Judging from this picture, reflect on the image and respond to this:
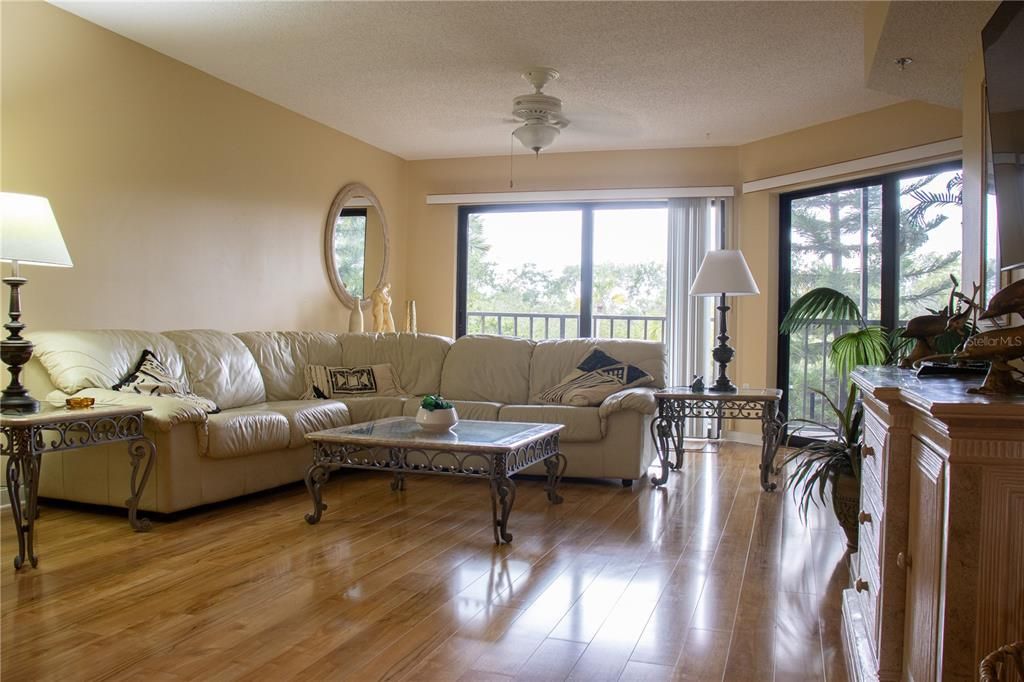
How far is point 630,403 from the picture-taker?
4516mm

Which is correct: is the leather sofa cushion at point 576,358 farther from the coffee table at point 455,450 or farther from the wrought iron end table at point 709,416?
the coffee table at point 455,450

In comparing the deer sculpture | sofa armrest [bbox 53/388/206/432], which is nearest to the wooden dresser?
the deer sculpture

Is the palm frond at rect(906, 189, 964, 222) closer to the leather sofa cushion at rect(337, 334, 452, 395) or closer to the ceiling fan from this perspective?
the ceiling fan

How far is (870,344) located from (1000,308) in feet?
10.2

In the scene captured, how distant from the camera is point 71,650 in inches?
86.3

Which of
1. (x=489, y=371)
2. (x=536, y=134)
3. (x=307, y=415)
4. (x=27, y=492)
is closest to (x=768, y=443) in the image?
(x=489, y=371)

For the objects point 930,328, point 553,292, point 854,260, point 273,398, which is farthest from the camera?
point 553,292

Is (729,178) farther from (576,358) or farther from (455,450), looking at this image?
(455,450)

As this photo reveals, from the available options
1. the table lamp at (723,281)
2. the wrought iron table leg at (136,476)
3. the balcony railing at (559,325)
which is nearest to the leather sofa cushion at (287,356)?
the wrought iron table leg at (136,476)

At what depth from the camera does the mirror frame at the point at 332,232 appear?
6.17m

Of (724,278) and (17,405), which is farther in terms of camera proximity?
(724,278)

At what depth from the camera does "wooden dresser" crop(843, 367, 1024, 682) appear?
4.40ft

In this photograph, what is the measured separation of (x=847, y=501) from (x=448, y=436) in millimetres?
1705

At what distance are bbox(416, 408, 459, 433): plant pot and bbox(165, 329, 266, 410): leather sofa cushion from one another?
54.8 inches
